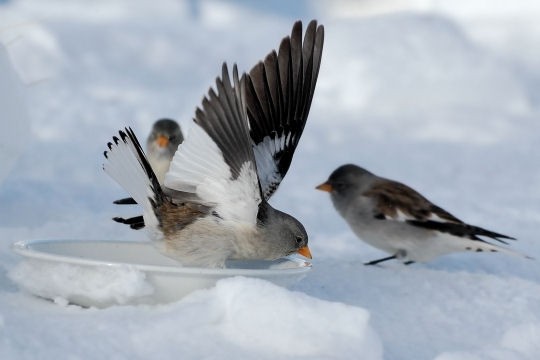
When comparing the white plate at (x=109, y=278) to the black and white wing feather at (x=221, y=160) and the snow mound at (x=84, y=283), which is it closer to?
the snow mound at (x=84, y=283)

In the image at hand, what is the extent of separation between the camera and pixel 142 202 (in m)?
3.43

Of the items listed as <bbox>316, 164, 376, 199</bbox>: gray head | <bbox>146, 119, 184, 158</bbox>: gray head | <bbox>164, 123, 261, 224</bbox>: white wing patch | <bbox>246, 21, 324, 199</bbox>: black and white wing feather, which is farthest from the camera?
<bbox>146, 119, 184, 158</bbox>: gray head

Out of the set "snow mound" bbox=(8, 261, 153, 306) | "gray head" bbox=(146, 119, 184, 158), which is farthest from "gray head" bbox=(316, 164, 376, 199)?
"snow mound" bbox=(8, 261, 153, 306)

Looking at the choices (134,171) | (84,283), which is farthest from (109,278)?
(134,171)

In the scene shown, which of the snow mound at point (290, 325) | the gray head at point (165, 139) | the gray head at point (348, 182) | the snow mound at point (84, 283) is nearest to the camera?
the snow mound at point (290, 325)

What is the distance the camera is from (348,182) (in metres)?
5.23

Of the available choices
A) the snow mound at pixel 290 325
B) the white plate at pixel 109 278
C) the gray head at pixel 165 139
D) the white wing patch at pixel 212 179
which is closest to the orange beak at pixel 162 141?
the gray head at pixel 165 139

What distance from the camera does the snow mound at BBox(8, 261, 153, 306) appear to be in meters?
2.94

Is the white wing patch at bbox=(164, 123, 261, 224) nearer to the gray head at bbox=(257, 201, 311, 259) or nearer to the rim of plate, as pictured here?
the gray head at bbox=(257, 201, 311, 259)

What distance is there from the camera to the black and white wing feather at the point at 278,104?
146 inches

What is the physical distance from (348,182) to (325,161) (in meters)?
2.71

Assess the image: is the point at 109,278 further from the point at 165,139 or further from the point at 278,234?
the point at 165,139

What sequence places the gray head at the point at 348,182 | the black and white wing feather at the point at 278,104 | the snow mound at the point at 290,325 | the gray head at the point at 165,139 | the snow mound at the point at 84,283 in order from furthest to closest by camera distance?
the gray head at the point at 165,139
the gray head at the point at 348,182
the black and white wing feather at the point at 278,104
the snow mound at the point at 84,283
the snow mound at the point at 290,325

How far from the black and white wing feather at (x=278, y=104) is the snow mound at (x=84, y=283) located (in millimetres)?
893
